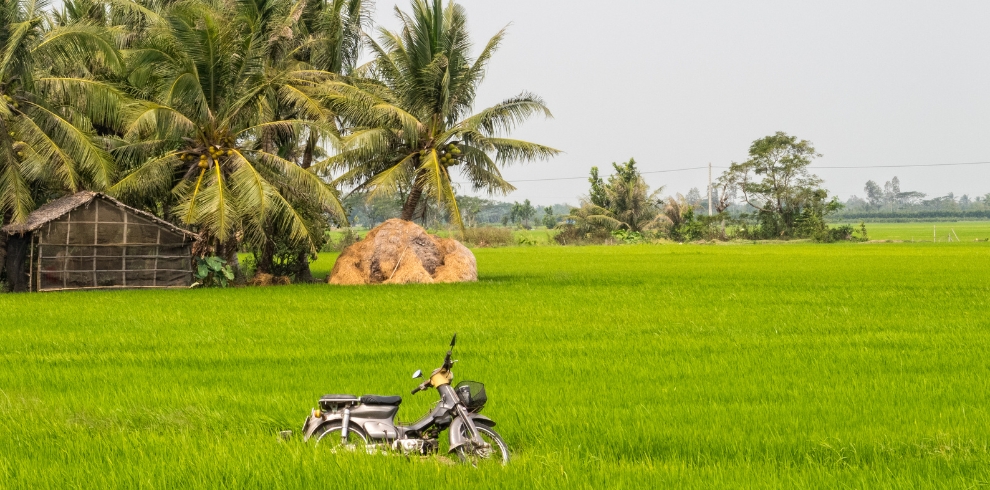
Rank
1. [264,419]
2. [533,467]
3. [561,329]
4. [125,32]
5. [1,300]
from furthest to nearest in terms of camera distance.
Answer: [125,32]
[1,300]
[561,329]
[264,419]
[533,467]

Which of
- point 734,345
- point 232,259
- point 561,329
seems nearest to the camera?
point 734,345

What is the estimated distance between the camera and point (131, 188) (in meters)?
20.1

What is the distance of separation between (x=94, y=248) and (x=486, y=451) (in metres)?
17.7

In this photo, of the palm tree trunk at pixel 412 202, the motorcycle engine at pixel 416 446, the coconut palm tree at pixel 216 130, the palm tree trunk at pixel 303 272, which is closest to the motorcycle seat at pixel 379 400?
the motorcycle engine at pixel 416 446

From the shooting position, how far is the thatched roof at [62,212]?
19375 mm

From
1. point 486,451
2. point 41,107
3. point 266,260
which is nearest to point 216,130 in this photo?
point 41,107

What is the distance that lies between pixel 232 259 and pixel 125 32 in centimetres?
706

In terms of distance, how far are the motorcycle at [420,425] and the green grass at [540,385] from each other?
0.38ft

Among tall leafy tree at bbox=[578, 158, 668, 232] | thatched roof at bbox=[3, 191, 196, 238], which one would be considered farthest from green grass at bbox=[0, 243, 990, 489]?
tall leafy tree at bbox=[578, 158, 668, 232]

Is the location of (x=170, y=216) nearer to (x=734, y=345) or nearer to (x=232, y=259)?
(x=232, y=259)

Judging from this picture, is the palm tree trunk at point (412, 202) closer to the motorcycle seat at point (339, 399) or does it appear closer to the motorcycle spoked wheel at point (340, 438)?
the motorcycle spoked wheel at point (340, 438)

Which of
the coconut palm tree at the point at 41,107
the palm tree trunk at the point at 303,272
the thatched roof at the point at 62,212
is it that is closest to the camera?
the coconut palm tree at the point at 41,107

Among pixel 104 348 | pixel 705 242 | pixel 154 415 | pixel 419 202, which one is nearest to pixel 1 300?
pixel 104 348

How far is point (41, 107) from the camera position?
63.9ft
